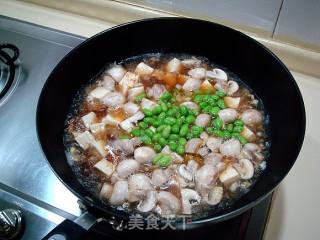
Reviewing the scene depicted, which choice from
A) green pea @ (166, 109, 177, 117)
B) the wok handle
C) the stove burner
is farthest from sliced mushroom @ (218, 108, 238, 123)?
the stove burner

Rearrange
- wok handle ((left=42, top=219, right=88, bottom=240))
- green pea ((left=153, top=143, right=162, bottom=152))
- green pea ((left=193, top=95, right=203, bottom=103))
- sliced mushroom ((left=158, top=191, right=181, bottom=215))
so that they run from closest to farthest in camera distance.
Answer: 1. wok handle ((left=42, top=219, right=88, bottom=240))
2. sliced mushroom ((left=158, top=191, right=181, bottom=215))
3. green pea ((left=153, top=143, right=162, bottom=152))
4. green pea ((left=193, top=95, right=203, bottom=103))

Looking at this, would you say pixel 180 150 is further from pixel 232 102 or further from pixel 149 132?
pixel 232 102

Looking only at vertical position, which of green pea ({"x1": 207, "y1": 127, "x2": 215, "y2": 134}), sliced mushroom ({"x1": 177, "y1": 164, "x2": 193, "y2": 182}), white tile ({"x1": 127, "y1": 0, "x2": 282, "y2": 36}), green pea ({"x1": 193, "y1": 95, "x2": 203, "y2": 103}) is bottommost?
sliced mushroom ({"x1": 177, "y1": 164, "x2": 193, "y2": 182})

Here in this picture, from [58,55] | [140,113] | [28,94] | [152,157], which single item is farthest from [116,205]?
[58,55]

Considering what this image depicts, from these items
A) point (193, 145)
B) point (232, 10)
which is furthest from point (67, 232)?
point (232, 10)

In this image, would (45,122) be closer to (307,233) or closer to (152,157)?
(152,157)

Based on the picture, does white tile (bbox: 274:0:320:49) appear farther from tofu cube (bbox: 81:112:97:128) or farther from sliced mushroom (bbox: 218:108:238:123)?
tofu cube (bbox: 81:112:97:128)
